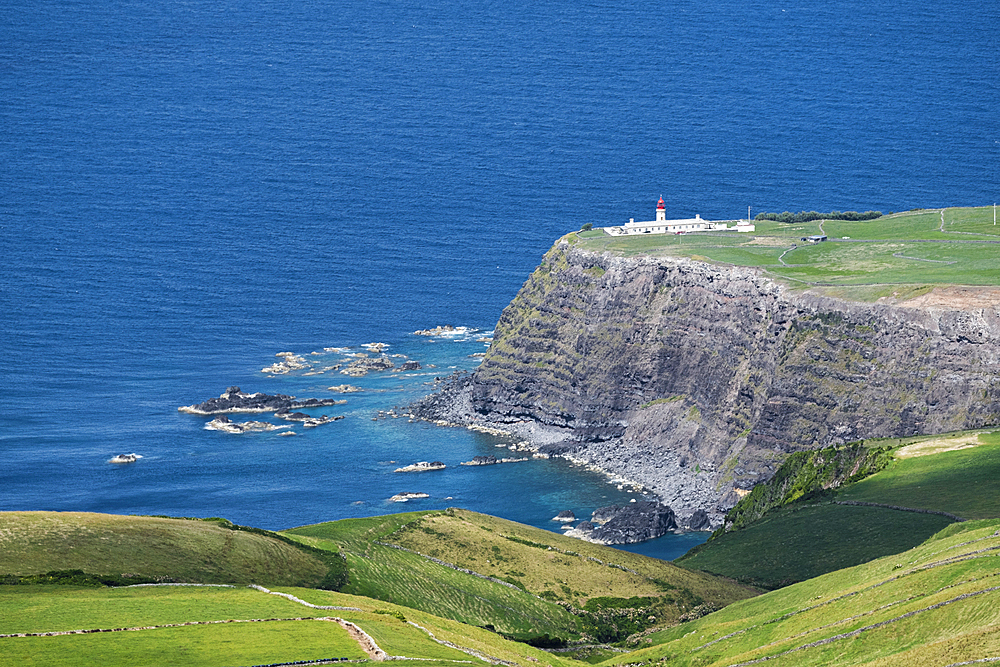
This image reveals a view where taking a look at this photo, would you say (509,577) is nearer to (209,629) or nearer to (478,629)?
(478,629)

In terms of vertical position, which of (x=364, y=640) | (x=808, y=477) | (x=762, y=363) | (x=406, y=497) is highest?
(x=762, y=363)

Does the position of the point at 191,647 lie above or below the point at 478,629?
above

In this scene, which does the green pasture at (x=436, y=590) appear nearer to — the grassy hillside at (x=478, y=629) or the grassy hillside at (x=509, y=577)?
the grassy hillside at (x=509, y=577)

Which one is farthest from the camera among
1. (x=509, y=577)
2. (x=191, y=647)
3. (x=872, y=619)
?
(x=509, y=577)

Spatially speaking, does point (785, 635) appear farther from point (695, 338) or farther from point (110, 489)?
point (110, 489)

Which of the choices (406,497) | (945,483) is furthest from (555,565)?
(406,497)

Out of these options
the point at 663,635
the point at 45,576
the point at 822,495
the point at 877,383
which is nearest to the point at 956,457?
the point at 822,495
